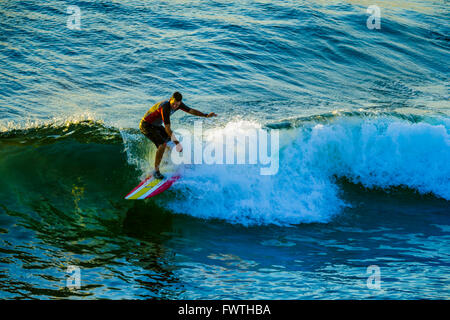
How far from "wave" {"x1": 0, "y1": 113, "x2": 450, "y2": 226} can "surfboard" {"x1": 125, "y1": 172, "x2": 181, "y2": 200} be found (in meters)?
0.28

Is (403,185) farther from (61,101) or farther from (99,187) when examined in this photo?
(61,101)

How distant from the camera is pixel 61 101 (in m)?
Answer: 13.4

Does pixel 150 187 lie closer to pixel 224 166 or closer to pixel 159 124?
pixel 159 124

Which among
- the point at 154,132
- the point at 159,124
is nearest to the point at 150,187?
the point at 154,132

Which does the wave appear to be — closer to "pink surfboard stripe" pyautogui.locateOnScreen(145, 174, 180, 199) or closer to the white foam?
the white foam

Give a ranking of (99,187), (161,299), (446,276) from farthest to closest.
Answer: (99,187)
(446,276)
(161,299)

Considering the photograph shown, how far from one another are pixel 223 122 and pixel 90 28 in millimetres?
9393

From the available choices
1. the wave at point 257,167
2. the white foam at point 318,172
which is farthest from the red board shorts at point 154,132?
the white foam at point 318,172

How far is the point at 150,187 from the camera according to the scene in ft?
29.9

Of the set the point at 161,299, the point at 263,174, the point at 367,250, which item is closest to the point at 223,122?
the point at 263,174

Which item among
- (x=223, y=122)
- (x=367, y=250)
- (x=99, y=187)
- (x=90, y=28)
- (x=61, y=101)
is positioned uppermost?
(x=90, y=28)

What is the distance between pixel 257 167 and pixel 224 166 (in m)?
0.71

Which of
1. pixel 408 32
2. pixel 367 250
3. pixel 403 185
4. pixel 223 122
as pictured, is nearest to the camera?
pixel 367 250
